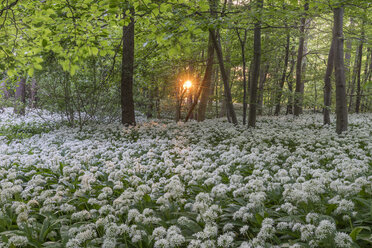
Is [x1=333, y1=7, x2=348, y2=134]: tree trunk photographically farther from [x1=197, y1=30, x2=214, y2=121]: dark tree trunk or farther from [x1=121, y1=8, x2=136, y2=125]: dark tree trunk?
[x1=121, y1=8, x2=136, y2=125]: dark tree trunk

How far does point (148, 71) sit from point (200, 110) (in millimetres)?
4048

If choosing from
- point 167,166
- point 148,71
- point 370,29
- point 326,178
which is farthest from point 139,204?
Answer: point 370,29

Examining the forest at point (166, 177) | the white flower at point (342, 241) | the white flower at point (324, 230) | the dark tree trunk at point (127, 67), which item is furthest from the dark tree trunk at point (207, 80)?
the white flower at point (342, 241)

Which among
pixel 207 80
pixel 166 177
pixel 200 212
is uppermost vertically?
pixel 207 80

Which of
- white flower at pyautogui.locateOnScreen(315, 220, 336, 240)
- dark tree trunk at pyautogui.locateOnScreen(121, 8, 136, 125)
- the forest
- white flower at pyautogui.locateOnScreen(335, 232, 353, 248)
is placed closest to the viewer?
white flower at pyautogui.locateOnScreen(335, 232, 353, 248)

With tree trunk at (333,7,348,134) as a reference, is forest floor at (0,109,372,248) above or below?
below

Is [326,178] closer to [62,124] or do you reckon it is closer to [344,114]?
[344,114]

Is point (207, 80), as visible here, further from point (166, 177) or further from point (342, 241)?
point (342, 241)

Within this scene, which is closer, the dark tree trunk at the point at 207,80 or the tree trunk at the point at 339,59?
the tree trunk at the point at 339,59

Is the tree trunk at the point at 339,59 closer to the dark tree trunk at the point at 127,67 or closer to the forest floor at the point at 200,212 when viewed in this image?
the forest floor at the point at 200,212

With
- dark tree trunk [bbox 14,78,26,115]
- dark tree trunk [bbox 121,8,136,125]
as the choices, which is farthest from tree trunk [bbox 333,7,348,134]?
dark tree trunk [bbox 14,78,26,115]

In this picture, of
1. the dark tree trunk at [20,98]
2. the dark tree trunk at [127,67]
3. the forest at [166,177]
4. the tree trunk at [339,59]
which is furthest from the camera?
the dark tree trunk at [20,98]

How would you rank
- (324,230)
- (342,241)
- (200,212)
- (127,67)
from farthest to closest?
(127,67), (200,212), (324,230), (342,241)

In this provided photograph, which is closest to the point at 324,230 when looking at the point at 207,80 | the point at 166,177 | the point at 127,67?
the point at 166,177
